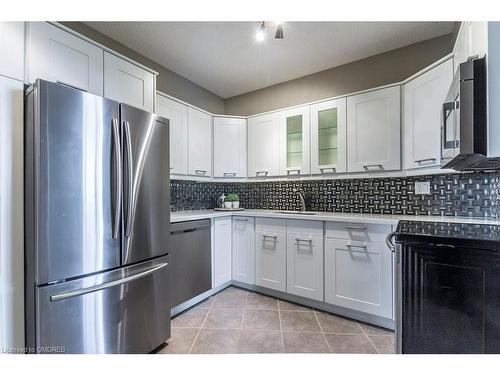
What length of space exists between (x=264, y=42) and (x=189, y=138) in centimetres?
125

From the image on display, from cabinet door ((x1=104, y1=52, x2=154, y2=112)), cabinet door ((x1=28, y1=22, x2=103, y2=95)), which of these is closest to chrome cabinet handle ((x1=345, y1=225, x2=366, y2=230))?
cabinet door ((x1=104, y1=52, x2=154, y2=112))

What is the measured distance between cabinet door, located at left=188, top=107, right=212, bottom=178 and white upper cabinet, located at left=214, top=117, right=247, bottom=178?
11cm

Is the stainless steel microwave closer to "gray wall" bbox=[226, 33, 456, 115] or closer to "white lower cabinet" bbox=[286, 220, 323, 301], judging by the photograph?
"white lower cabinet" bbox=[286, 220, 323, 301]

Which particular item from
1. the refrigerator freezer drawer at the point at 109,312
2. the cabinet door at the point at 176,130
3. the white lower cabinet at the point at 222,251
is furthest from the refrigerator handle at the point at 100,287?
the cabinet door at the point at 176,130

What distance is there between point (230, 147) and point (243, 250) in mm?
1326

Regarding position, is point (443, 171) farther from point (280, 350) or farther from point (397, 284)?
point (280, 350)

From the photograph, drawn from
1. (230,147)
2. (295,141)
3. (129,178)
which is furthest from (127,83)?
(295,141)

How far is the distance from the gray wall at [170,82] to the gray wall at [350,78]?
377 millimetres

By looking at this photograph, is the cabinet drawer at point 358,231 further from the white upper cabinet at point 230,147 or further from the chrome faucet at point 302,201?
the white upper cabinet at point 230,147

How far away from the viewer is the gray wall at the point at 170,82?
207 centimetres

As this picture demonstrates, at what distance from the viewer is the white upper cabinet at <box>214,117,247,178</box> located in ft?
Result: 10.0

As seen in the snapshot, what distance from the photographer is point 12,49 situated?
4.12 ft
